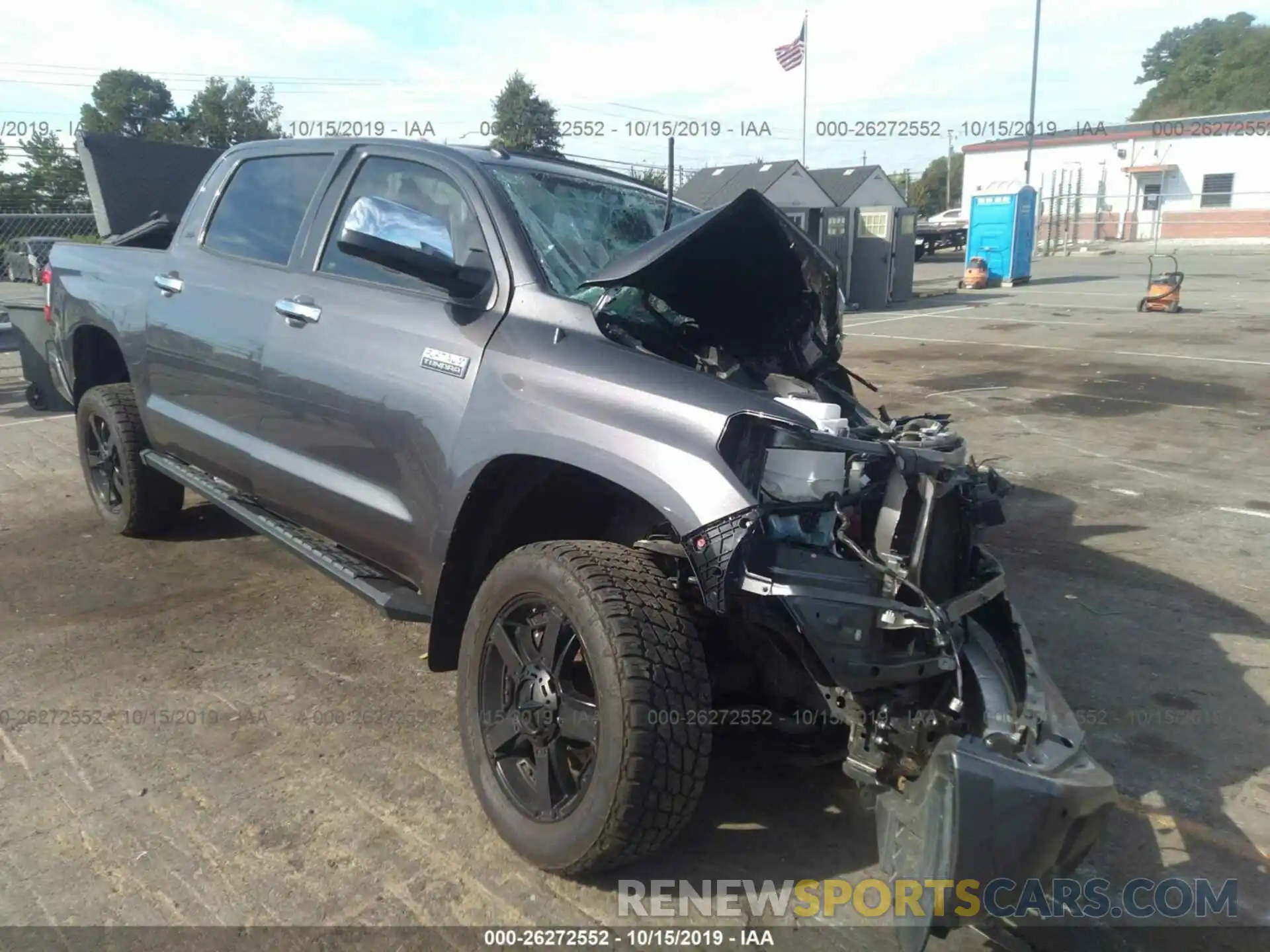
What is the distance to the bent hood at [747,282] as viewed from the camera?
299 cm

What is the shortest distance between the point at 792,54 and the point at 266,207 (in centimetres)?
2753

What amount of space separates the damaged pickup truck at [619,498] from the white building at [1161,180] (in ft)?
130

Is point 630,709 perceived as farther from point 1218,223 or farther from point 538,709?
point 1218,223

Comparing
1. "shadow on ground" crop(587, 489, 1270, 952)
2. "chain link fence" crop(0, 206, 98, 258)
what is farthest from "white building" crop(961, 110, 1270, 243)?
"shadow on ground" crop(587, 489, 1270, 952)

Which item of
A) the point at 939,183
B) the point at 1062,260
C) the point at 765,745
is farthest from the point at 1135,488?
the point at 939,183

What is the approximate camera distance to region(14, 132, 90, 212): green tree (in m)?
21.8

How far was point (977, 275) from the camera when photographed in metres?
24.5

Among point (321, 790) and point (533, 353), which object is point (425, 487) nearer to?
point (533, 353)

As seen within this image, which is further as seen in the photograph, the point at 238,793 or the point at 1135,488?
the point at 1135,488

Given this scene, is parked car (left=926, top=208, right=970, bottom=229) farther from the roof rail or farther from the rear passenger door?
the rear passenger door

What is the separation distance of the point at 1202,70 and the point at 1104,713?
8436cm

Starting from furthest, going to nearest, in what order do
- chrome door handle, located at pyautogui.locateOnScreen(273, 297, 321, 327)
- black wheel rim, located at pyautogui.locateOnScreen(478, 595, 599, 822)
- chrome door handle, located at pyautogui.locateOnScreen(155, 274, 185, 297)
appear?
chrome door handle, located at pyautogui.locateOnScreen(155, 274, 185, 297), chrome door handle, located at pyautogui.locateOnScreen(273, 297, 321, 327), black wheel rim, located at pyautogui.locateOnScreen(478, 595, 599, 822)

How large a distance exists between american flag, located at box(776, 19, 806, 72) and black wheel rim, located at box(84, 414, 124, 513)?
26775mm

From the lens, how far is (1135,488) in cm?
655
